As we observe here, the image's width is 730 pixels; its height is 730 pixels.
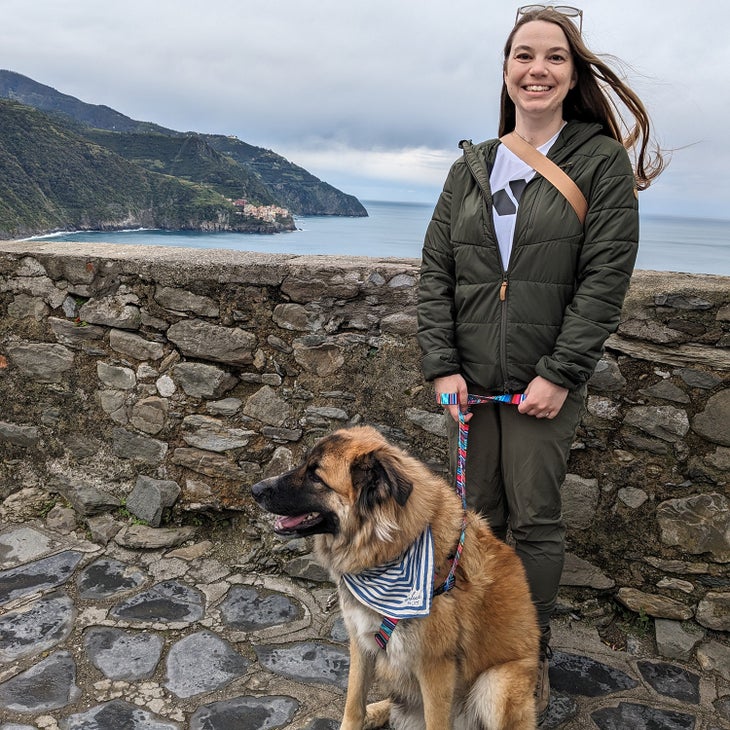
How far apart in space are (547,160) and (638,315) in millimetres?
1276

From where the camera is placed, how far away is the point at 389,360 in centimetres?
351

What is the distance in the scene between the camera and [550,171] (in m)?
2.18

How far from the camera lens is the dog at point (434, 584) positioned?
2.11 metres

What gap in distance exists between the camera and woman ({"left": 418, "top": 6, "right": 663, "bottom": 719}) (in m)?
2.11

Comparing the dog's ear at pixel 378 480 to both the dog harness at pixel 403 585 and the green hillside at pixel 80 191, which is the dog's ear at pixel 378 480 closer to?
the dog harness at pixel 403 585

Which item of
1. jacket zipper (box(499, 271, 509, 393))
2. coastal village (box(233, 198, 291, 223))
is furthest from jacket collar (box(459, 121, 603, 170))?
coastal village (box(233, 198, 291, 223))

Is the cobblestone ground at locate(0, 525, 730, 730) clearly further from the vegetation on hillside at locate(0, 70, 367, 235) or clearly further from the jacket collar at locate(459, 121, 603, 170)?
the vegetation on hillside at locate(0, 70, 367, 235)

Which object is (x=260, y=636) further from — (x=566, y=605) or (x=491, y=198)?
(x=491, y=198)

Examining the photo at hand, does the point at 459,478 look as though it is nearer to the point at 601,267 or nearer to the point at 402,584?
the point at 402,584

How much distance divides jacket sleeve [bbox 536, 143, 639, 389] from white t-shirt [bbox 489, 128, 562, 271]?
27 centimetres

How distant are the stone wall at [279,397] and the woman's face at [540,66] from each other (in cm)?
133

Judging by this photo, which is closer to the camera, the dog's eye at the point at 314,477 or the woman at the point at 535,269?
the woman at the point at 535,269

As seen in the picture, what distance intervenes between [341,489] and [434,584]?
0.51 meters

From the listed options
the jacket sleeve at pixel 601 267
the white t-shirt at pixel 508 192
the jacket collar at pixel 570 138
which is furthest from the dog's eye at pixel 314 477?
the jacket collar at pixel 570 138
